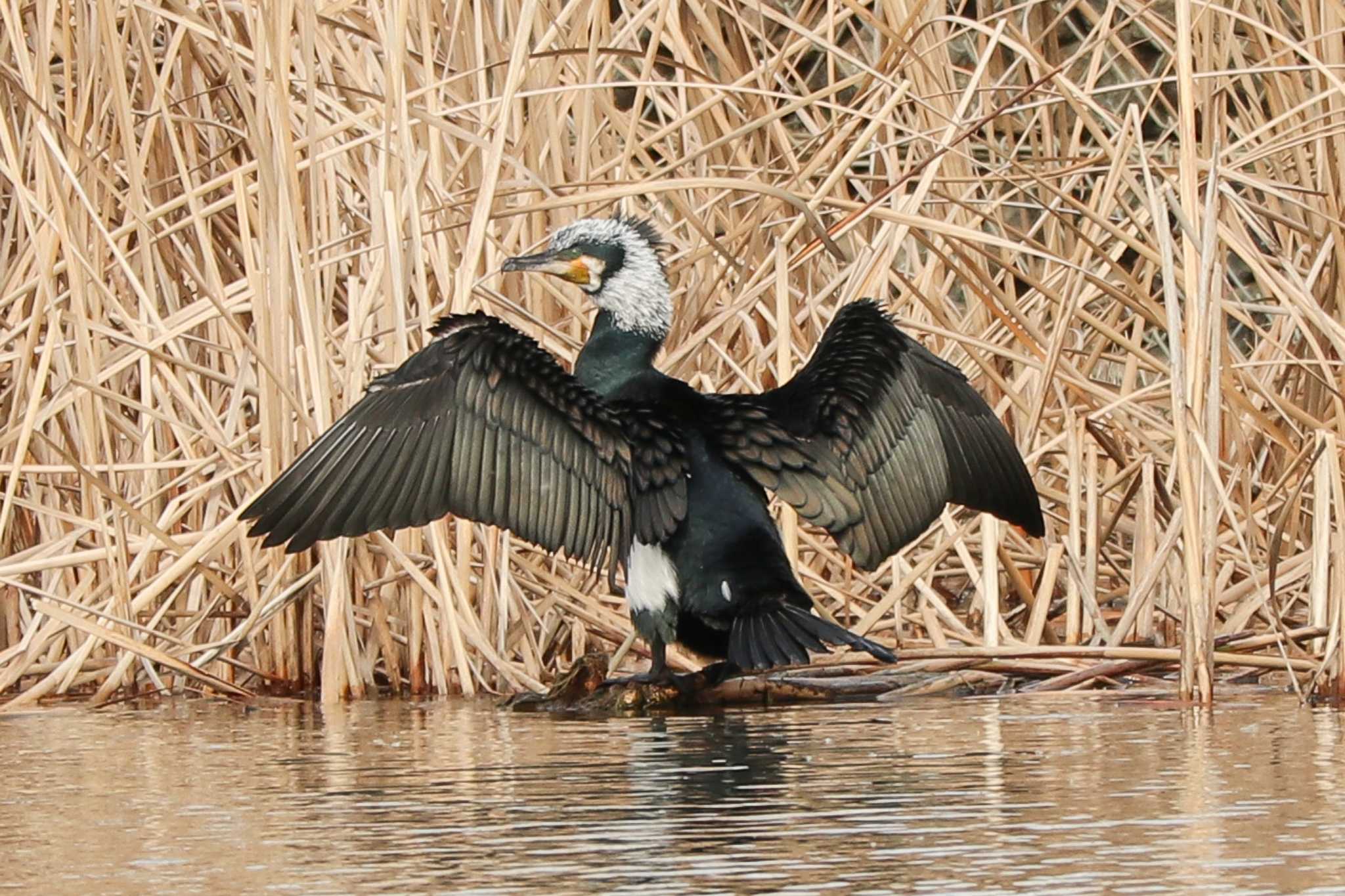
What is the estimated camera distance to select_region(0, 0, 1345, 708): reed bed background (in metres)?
5.00

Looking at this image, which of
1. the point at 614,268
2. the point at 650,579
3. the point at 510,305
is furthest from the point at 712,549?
the point at 510,305

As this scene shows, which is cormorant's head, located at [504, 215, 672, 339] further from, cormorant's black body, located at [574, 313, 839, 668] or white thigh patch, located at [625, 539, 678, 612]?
white thigh patch, located at [625, 539, 678, 612]

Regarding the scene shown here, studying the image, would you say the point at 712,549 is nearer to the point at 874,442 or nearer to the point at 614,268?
the point at 874,442

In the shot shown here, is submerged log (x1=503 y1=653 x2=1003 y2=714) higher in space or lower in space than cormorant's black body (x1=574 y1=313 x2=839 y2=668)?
lower

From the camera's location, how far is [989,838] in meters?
2.70

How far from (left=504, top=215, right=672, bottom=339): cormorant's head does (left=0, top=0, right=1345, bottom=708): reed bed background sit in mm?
174

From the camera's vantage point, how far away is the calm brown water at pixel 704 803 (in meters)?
2.53

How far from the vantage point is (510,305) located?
559cm

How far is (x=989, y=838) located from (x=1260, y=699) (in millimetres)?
1813

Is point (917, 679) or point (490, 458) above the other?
point (490, 458)

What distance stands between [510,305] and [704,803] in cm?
268

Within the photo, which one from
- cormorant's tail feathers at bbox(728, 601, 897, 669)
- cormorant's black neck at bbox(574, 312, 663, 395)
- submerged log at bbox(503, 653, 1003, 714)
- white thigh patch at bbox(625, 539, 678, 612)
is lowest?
submerged log at bbox(503, 653, 1003, 714)

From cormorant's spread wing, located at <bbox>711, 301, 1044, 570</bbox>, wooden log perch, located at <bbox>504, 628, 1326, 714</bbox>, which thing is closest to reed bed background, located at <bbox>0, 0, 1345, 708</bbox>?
wooden log perch, located at <bbox>504, 628, 1326, 714</bbox>

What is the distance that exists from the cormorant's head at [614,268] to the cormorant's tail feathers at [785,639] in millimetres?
912
